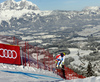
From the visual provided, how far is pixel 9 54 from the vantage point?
53.8 feet

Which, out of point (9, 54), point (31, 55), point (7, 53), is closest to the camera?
point (7, 53)

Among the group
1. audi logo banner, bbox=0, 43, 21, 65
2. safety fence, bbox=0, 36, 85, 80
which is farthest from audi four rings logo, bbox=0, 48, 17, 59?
safety fence, bbox=0, 36, 85, 80

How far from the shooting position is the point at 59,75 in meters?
19.0

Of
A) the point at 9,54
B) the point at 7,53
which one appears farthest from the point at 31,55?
the point at 7,53

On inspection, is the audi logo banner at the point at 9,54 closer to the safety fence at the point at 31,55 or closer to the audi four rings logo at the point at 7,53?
the audi four rings logo at the point at 7,53

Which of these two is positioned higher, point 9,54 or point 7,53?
point 7,53

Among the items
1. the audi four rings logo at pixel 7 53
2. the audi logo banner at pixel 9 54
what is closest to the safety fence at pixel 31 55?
the audi logo banner at pixel 9 54

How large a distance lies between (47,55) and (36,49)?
377 cm

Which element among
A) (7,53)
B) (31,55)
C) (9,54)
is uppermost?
(7,53)

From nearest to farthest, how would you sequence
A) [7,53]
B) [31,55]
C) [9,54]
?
[7,53] → [9,54] → [31,55]

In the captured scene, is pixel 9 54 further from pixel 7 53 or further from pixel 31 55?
pixel 31 55

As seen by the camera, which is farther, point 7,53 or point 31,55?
point 31,55

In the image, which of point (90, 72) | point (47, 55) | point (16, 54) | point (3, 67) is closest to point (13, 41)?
point (16, 54)

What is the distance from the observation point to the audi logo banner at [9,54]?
52.9ft
